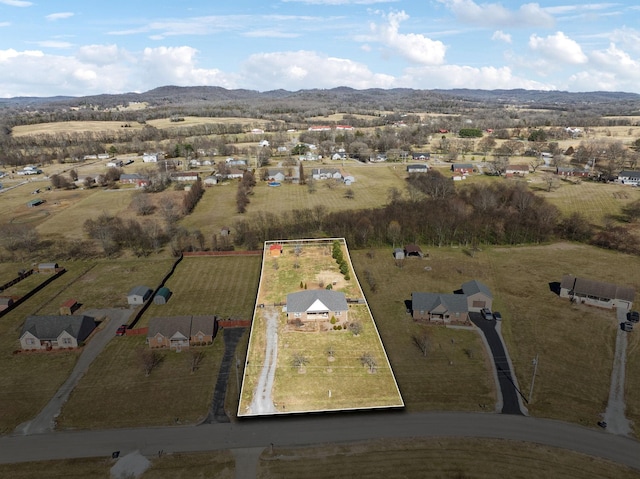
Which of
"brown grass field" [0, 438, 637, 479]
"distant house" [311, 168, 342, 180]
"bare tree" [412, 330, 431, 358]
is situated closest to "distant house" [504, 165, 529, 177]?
"distant house" [311, 168, 342, 180]

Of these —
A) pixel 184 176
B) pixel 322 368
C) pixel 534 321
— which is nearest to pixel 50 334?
pixel 322 368

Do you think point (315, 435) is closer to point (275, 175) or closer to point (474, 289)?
point (474, 289)

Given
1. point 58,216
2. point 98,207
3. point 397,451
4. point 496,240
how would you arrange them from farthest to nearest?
point 98,207, point 58,216, point 496,240, point 397,451

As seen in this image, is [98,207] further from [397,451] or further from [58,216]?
[397,451]

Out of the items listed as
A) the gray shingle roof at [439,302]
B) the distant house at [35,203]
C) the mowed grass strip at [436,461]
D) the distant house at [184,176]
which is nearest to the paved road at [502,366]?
the gray shingle roof at [439,302]

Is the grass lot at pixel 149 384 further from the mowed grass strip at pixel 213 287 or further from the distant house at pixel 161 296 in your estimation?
the distant house at pixel 161 296

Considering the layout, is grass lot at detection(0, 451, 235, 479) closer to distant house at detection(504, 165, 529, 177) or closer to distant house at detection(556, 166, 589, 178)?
distant house at detection(504, 165, 529, 177)

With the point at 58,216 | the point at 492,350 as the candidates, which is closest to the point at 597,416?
the point at 492,350

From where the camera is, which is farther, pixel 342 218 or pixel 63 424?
pixel 342 218
